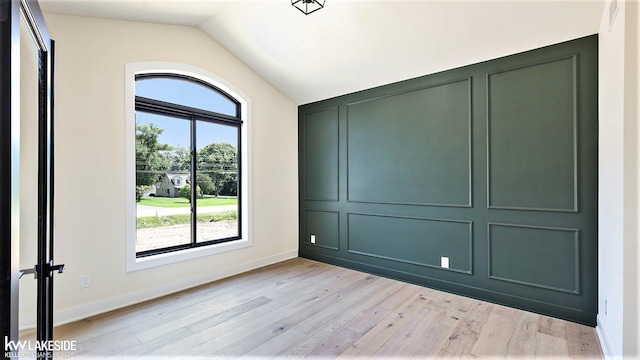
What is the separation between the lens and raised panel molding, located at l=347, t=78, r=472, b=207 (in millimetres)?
3299

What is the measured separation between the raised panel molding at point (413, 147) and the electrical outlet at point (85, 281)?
3028 mm

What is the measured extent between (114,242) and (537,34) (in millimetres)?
4371

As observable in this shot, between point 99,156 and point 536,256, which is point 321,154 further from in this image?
point 536,256

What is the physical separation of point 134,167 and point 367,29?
109 inches

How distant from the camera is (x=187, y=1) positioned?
2.95 metres

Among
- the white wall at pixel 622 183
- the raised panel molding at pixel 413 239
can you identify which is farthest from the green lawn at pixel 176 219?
the white wall at pixel 622 183

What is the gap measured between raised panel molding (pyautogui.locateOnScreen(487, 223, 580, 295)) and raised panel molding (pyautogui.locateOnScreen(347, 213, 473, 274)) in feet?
0.85

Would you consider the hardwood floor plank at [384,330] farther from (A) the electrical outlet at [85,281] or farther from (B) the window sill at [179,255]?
(A) the electrical outlet at [85,281]

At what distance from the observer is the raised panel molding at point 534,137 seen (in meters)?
2.69

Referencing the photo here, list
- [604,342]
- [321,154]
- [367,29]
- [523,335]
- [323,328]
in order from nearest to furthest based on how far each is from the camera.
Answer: [604,342] → [523,335] → [323,328] → [367,29] → [321,154]

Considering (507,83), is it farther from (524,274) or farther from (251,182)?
(251,182)

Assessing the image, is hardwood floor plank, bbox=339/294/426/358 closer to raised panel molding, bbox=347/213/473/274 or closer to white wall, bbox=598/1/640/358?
raised panel molding, bbox=347/213/473/274

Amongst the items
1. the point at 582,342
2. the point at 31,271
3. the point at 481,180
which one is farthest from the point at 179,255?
the point at 582,342

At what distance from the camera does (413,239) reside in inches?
144
